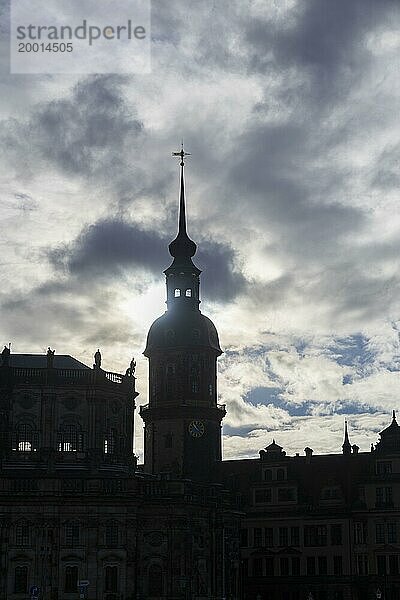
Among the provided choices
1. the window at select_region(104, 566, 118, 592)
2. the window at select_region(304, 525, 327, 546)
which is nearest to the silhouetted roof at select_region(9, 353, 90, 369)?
the window at select_region(104, 566, 118, 592)

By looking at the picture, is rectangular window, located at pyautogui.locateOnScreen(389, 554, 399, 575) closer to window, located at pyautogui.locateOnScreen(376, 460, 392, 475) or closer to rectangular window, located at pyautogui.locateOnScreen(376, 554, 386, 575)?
rectangular window, located at pyautogui.locateOnScreen(376, 554, 386, 575)

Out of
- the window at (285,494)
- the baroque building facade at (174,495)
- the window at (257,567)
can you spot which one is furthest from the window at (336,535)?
the window at (257,567)

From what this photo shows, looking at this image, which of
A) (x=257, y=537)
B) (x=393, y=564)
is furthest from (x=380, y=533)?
(x=257, y=537)

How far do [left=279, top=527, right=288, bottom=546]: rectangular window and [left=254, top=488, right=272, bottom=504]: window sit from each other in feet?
11.7

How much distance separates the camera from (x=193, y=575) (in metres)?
94.7

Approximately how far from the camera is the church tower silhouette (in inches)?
4323

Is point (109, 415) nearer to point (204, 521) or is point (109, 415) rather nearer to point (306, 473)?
point (204, 521)

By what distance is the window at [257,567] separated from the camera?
11131 cm

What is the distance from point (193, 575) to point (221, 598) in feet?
17.1

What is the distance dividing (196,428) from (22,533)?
24941mm

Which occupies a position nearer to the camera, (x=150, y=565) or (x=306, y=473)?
(x=150, y=565)

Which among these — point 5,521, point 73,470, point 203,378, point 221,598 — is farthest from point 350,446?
point 5,521

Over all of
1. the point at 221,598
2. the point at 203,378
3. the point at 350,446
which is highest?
the point at 203,378

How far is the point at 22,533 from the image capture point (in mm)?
91312
